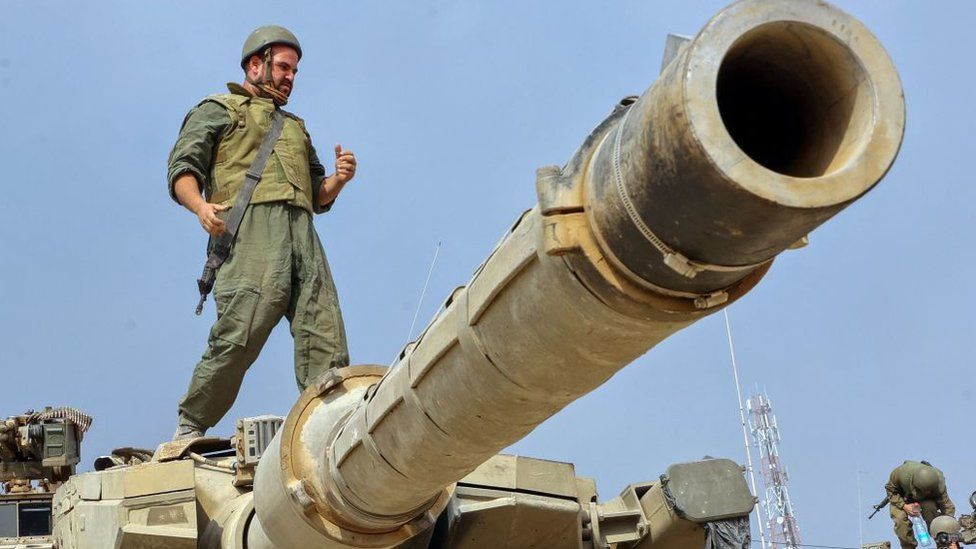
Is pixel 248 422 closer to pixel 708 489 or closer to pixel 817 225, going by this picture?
pixel 708 489

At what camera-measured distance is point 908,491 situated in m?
17.3

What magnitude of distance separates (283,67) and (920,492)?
934cm

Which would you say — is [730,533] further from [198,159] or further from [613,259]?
[613,259]

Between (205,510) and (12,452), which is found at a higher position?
(12,452)

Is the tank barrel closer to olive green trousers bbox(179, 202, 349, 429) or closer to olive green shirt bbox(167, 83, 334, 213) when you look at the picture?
olive green trousers bbox(179, 202, 349, 429)

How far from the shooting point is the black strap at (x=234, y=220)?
10508mm

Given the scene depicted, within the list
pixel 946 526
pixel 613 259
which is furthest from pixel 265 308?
pixel 946 526

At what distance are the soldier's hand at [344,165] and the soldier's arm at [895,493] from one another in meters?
8.77

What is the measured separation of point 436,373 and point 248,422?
3541 mm

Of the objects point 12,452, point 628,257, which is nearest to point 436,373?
point 628,257

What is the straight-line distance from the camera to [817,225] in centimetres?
403

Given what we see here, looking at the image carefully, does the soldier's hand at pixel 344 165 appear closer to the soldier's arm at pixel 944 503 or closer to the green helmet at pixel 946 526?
the green helmet at pixel 946 526

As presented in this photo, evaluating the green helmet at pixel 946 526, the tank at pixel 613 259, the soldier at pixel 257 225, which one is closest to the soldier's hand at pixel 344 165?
the soldier at pixel 257 225

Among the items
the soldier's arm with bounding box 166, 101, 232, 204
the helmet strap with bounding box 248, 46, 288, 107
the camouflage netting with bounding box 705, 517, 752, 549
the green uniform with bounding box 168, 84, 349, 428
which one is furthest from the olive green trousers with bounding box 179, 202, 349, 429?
the camouflage netting with bounding box 705, 517, 752, 549
